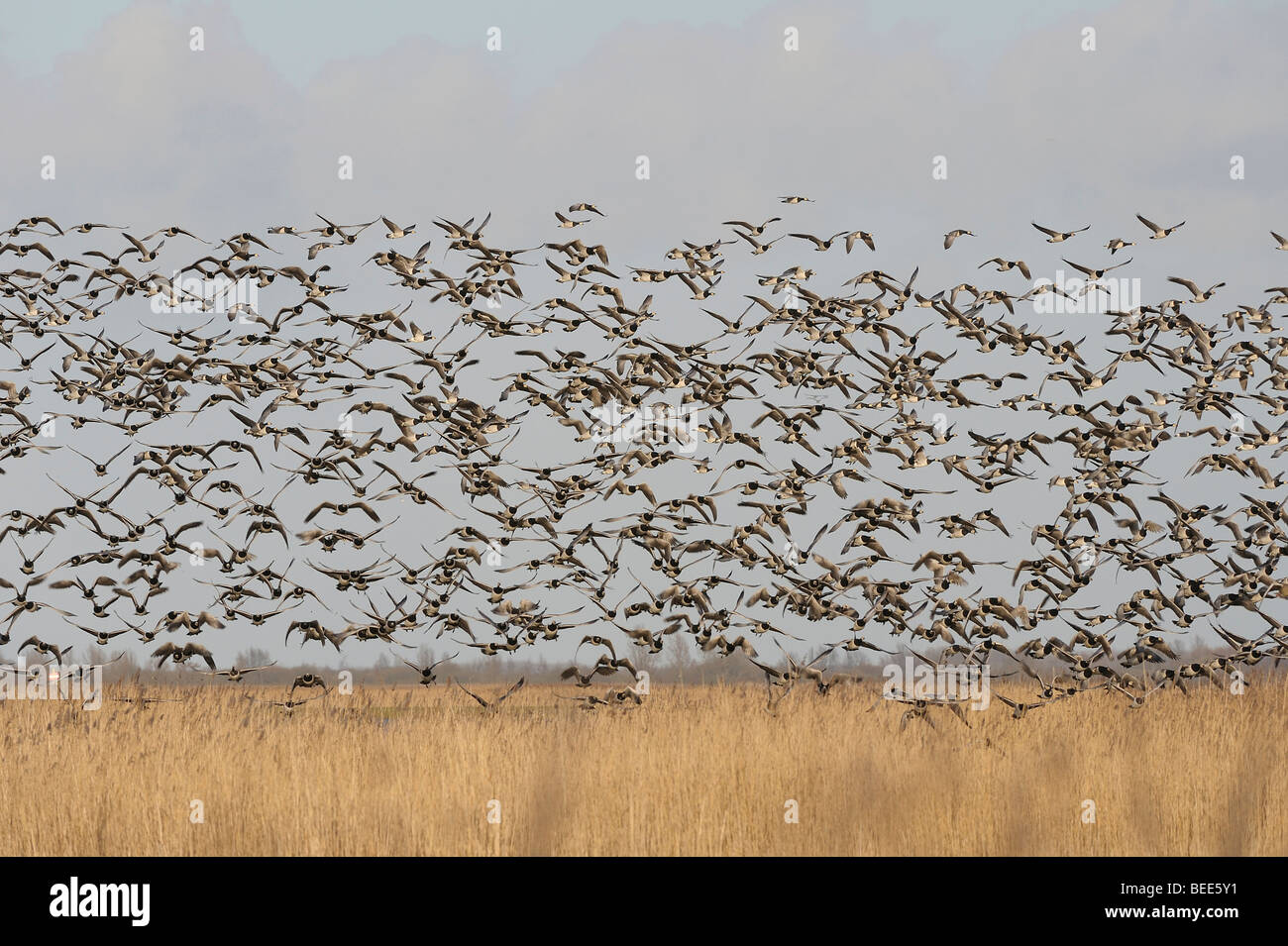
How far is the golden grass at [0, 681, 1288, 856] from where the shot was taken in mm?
14609

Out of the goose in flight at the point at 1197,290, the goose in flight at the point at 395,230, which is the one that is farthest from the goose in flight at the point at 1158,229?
the goose in flight at the point at 395,230

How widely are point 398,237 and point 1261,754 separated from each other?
42.0ft

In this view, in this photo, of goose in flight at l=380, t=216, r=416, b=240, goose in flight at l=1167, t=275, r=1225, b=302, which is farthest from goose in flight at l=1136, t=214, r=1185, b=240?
goose in flight at l=380, t=216, r=416, b=240

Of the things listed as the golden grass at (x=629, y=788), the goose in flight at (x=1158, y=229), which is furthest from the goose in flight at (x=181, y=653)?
the goose in flight at (x=1158, y=229)

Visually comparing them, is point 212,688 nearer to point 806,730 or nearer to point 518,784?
point 518,784

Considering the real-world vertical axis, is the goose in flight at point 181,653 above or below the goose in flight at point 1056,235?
below

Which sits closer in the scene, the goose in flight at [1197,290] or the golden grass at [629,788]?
the golden grass at [629,788]

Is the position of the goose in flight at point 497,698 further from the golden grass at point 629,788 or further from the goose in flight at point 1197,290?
the goose in flight at point 1197,290

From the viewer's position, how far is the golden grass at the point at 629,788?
1461cm

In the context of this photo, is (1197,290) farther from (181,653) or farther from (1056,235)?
(181,653)

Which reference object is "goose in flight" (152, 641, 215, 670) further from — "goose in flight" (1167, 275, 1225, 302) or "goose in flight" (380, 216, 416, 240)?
"goose in flight" (1167, 275, 1225, 302)

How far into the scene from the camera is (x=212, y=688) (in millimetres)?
20109

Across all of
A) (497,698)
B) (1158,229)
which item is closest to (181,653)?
(497,698)

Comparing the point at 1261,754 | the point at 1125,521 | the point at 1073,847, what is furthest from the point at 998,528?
the point at 1073,847
